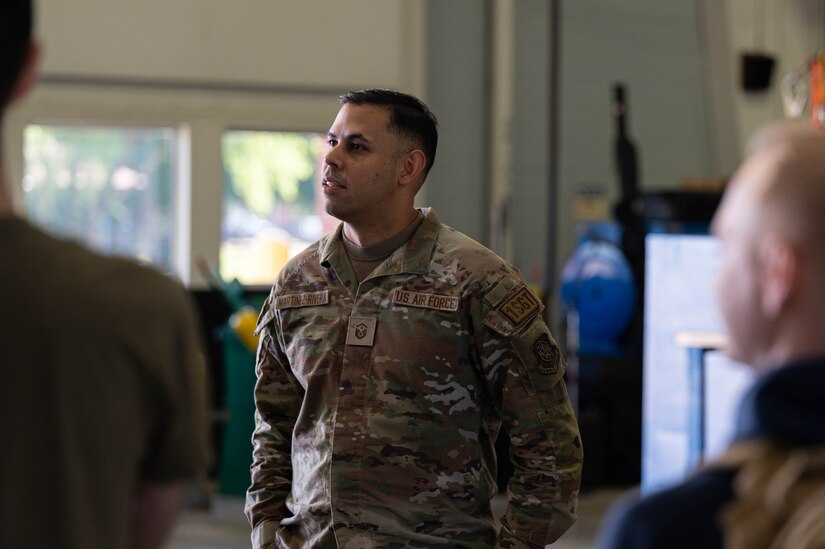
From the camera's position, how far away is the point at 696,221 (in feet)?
19.2

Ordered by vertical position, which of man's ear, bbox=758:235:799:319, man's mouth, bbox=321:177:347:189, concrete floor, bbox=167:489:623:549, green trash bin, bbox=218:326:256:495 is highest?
man's mouth, bbox=321:177:347:189

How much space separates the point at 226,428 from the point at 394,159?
4.21 m

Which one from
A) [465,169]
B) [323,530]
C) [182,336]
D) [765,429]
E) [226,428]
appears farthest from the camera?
[465,169]

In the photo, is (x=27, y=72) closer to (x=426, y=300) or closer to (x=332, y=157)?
(x=426, y=300)

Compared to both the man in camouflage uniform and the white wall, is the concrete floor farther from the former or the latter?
the man in camouflage uniform

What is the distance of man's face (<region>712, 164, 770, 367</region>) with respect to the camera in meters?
1.11

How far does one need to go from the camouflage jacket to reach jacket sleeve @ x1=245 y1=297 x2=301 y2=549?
8 centimetres

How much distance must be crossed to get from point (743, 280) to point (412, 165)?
1.66 meters

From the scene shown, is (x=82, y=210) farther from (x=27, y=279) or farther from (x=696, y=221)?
(x=27, y=279)

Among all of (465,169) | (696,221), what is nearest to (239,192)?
(465,169)

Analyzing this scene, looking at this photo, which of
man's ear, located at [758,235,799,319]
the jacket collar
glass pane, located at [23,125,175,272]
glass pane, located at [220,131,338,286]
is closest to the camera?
man's ear, located at [758,235,799,319]

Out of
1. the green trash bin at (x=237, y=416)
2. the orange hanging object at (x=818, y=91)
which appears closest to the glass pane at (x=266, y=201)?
the green trash bin at (x=237, y=416)

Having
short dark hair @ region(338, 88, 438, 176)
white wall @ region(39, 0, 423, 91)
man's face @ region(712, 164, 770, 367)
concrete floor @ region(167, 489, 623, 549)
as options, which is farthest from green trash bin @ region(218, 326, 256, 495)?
man's face @ region(712, 164, 770, 367)

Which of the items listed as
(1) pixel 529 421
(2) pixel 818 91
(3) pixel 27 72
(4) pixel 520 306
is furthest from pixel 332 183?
(2) pixel 818 91
